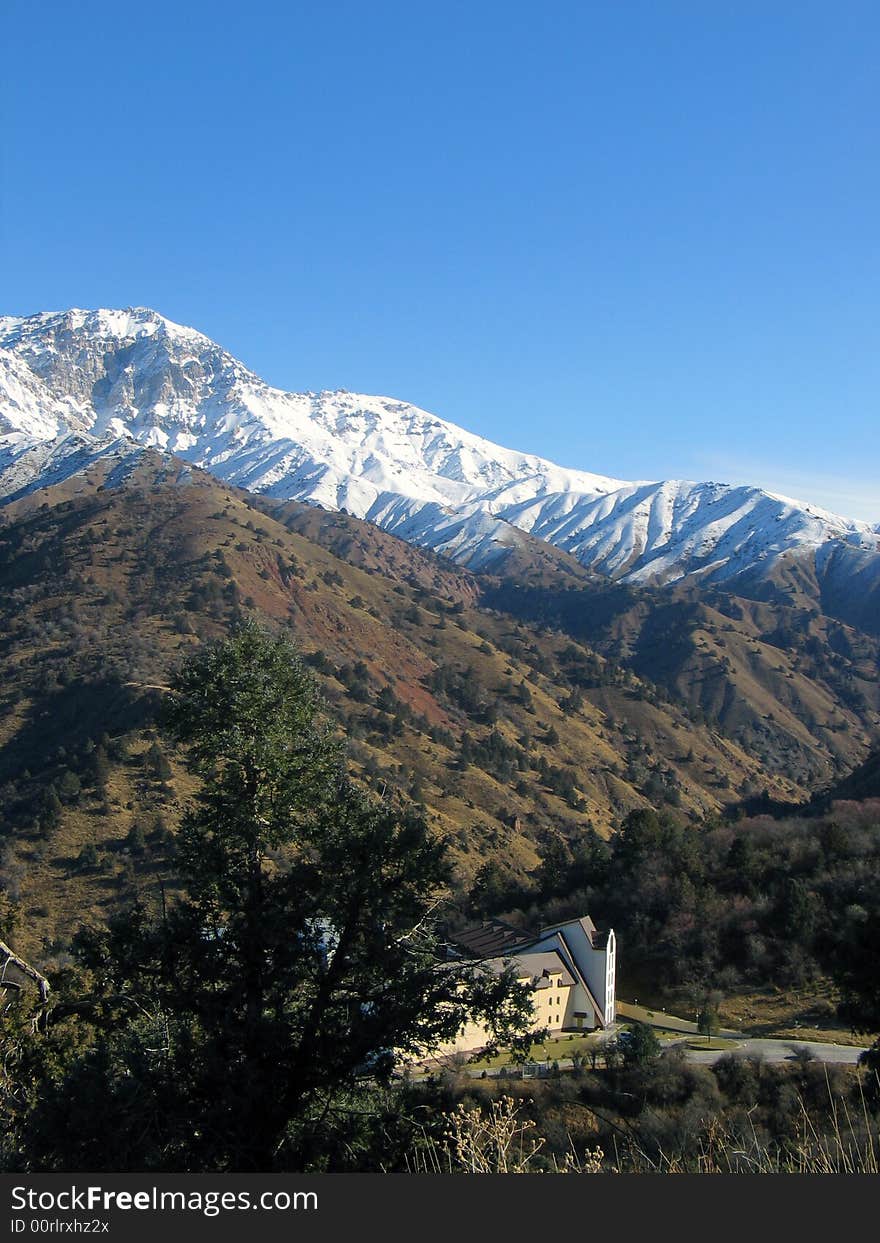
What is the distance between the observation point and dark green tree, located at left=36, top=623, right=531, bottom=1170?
322 inches

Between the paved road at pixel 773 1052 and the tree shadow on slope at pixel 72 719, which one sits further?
the tree shadow on slope at pixel 72 719

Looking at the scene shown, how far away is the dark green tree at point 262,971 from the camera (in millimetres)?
8180

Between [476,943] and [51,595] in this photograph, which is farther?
[51,595]

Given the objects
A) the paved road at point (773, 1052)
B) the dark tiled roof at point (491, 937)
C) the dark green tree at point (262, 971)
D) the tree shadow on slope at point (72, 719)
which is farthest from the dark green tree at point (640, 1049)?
the tree shadow on slope at point (72, 719)

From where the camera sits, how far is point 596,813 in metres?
100

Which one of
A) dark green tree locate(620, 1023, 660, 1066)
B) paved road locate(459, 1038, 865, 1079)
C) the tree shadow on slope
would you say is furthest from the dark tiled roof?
the tree shadow on slope

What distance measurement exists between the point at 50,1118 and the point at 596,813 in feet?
315

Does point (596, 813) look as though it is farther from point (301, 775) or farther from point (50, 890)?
point (301, 775)

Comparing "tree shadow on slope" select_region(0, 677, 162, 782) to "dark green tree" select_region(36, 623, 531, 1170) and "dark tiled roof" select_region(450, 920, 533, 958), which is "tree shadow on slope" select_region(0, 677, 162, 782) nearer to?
"dark tiled roof" select_region(450, 920, 533, 958)

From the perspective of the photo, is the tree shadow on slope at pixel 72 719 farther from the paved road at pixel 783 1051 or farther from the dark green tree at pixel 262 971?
the dark green tree at pixel 262 971

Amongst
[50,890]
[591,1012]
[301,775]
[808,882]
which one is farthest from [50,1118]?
[50,890]

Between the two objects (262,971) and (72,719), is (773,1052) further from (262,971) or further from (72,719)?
(72,719)

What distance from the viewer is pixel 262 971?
925 centimetres

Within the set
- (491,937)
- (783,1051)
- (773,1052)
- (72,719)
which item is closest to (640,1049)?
(773,1052)
